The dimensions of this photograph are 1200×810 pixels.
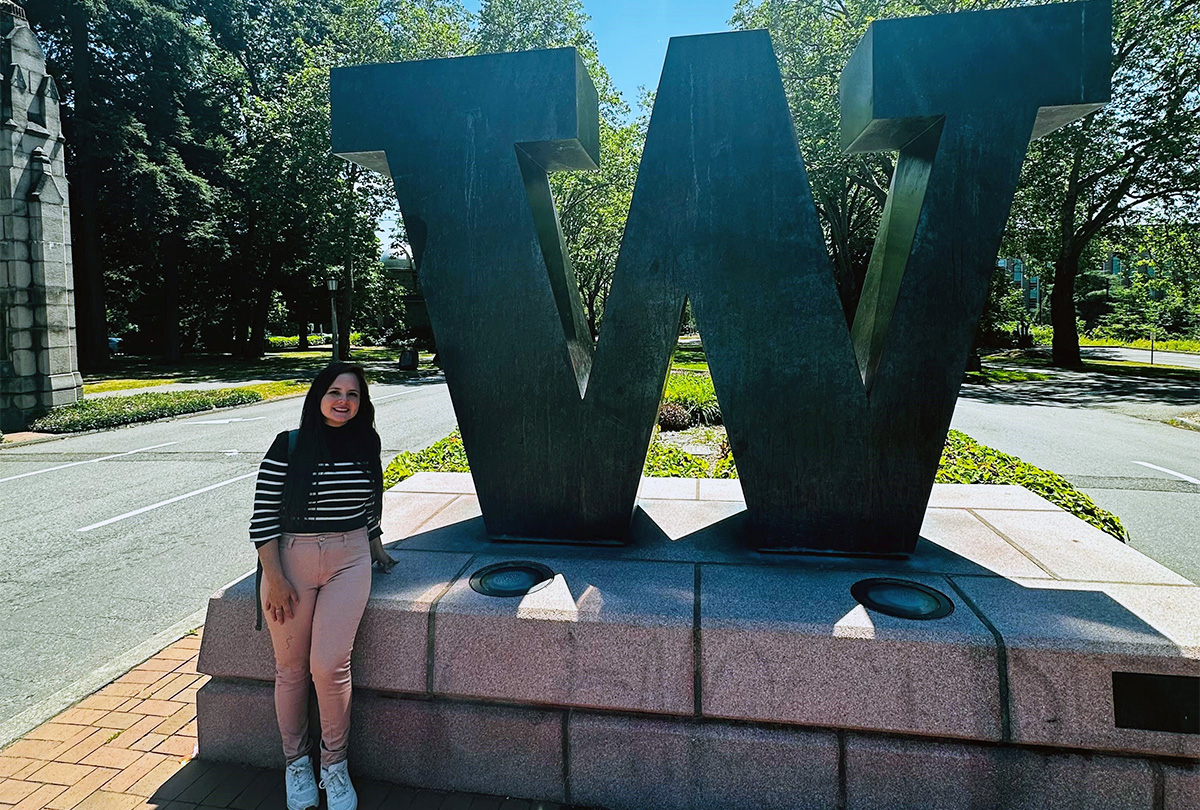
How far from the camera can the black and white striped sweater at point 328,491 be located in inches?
123

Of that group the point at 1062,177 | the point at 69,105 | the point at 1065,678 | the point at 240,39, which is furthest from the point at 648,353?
the point at 240,39

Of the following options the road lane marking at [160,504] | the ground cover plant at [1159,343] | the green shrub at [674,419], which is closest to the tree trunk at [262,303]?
the road lane marking at [160,504]

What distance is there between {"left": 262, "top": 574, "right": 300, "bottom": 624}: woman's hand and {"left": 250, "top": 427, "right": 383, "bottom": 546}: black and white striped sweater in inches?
7.2

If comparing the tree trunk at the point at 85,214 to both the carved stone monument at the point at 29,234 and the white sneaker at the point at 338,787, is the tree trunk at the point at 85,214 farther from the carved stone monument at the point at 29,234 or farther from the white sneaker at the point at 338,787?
the white sneaker at the point at 338,787

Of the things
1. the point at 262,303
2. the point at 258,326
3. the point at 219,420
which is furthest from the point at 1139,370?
the point at 258,326

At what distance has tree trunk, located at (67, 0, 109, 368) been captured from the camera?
26.4 m

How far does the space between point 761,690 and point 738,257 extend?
2.50 m

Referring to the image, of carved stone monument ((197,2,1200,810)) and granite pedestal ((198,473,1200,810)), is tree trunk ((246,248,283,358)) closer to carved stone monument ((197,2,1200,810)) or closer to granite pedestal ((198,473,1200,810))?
carved stone monument ((197,2,1200,810))

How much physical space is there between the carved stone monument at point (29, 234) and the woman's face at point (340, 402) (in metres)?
16.3

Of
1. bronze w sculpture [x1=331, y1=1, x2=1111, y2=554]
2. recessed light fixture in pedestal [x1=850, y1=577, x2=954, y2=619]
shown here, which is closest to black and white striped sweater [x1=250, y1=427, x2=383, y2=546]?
bronze w sculpture [x1=331, y1=1, x2=1111, y2=554]

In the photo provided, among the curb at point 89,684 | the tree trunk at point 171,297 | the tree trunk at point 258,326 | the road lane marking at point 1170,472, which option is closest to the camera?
the curb at point 89,684

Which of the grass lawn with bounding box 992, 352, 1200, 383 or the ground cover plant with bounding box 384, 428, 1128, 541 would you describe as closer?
the ground cover plant with bounding box 384, 428, 1128, 541

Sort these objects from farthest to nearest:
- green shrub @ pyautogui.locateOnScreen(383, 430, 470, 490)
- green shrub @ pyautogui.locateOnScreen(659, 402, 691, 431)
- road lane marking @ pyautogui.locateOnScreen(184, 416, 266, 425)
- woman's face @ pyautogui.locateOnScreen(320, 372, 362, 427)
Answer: road lane marking @ pyautogui.locateOnScreen(184, 416, 266, 425)
green shrub @ pyautogui.locateOnScreen(659, 402, 691, 431)
green shrub @ pyautogui.locateOnScreen(383, 430, 470, 490)
woman's face @ pyautogui.locateOnScreen(320, 372, 362, 427)

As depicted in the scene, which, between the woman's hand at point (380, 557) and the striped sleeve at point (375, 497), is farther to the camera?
the woman's hand at point (380, 557)
